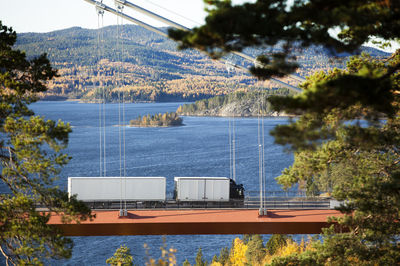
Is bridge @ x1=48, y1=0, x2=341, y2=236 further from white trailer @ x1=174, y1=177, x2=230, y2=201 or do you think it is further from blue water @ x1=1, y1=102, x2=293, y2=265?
blue water @ x1=1, y1=102, x2=293, y2=265

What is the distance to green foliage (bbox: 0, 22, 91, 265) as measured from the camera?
8.94 metres

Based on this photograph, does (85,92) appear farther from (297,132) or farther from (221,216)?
(297,132)

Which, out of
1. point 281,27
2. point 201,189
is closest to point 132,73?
point 201,189

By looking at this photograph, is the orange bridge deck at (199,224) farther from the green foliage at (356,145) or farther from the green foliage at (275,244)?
the green foliage at (275,244)

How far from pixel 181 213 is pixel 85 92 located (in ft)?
348

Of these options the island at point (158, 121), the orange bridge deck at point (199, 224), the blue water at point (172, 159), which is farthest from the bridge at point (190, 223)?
the island at point (158, 121)

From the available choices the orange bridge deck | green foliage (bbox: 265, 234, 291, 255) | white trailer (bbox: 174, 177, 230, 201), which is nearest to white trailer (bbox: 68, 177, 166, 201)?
white trailer (bbox: 174, 177, 230, 201)

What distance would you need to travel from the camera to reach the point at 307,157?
1118 cm

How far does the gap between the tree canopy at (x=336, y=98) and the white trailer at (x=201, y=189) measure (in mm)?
11350

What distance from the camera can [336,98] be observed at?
6781 millimetres

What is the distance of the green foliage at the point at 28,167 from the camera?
8938 mm

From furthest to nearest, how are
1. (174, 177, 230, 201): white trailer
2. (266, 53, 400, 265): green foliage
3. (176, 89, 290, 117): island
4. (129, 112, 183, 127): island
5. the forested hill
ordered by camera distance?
(129, 112, 183, 127): island, the forested hill, (176, 89, 290, 117): island, (174, 177, 230, 201): white trailer, (266, 53, 400, 265): green foliage

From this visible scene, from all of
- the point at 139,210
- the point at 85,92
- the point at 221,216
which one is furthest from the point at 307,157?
the point at 85,92

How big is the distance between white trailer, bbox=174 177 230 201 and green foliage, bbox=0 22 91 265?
12.8m
